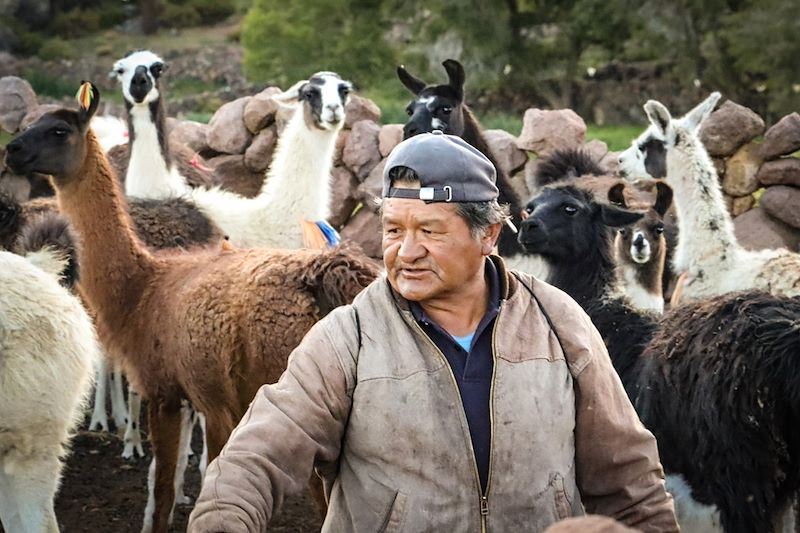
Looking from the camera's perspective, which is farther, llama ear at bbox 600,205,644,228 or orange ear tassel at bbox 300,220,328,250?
orange ear tassel at bbox 300,220,328,250

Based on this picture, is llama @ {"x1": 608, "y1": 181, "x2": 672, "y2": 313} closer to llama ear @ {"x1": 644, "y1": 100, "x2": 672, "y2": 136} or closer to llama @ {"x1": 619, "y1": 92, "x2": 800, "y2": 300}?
llama @ {"x1": 619, "y1": 92, "x2": 800, "y2": 300}

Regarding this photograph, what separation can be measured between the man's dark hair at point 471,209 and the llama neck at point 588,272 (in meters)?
3.55

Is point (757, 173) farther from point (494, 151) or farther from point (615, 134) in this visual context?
point (615, 134)

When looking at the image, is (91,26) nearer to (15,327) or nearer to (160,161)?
(160,161)

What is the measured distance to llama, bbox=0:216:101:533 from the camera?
478cm

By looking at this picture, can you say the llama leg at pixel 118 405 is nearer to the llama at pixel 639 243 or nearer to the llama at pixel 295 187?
the llama at pixel 295 187

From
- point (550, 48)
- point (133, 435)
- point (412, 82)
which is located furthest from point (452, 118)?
point (550, 48)

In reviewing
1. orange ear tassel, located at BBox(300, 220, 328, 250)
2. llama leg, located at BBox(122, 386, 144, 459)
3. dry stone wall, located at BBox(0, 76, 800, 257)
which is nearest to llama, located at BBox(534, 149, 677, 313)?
orange ear tassel, located at BBox(300, 220, 328, 250)

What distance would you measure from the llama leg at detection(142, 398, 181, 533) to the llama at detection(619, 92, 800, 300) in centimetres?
328

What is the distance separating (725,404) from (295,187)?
187 inches

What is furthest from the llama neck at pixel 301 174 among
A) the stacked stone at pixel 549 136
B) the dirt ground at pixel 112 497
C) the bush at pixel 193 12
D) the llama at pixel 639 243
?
the bush at pixel 193 12

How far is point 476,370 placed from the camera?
112 inches

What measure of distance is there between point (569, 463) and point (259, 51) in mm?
32181

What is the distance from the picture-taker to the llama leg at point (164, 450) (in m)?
5.94
